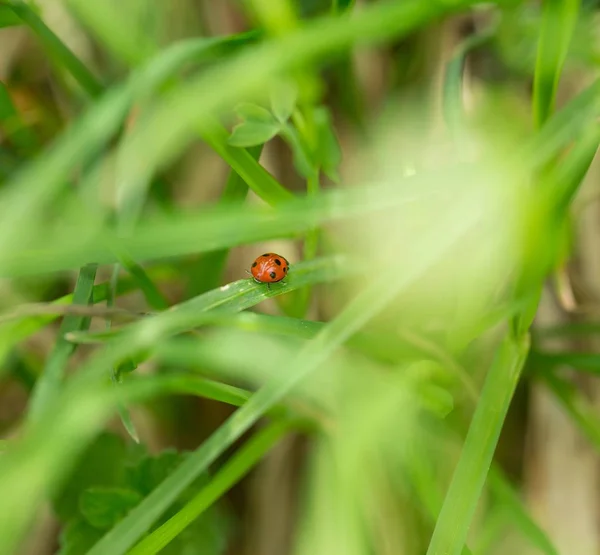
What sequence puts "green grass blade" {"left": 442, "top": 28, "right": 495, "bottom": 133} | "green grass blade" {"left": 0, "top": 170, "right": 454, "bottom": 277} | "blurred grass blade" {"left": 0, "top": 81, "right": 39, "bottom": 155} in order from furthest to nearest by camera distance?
"blurred grass blade" {"left": 0, "top": 81, "right": 39, "bottom": 155} < "green grass blade" {"left": 442, "top": 28, "right": 495, "bottom": 133} < "green grass blade" {"left": 0, "top": 170, "right": 454, "bottom": 277}

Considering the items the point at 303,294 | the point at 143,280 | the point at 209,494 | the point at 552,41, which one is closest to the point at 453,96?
the point at 552,41

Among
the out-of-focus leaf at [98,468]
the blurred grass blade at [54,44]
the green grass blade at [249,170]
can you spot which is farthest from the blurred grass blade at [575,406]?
the blurred grass blade at [54,44]

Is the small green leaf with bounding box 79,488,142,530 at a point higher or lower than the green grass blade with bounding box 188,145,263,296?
lower

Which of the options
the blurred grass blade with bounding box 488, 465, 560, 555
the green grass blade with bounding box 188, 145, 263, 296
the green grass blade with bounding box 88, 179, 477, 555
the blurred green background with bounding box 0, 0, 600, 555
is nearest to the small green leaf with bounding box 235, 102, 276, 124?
the blurred green background with bounding box 0, 0, 600, 555

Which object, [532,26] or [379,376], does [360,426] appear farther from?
[532,26]

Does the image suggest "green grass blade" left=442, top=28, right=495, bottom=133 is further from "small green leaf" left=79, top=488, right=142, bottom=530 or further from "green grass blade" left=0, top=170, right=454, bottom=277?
"small green leaf" left=79, top=488, right=142, bottom=530

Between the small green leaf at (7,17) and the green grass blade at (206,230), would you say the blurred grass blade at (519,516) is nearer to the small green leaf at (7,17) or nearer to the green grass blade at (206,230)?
the green grass blade at (206,230)

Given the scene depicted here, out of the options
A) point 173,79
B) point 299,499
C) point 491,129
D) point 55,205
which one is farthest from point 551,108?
point 299,499

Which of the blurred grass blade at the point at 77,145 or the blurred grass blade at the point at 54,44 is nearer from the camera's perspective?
the blurred grass blade at the point at 77,145
